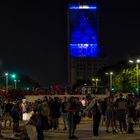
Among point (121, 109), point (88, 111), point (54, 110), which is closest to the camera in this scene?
point (121, 109)

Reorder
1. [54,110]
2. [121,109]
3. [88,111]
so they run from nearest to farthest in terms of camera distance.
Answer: [121,109] → [88,111] → [54,110]

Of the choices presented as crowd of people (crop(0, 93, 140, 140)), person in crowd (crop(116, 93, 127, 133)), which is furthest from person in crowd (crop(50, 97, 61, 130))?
person in crowd (crop(116, 93, 127, 133))

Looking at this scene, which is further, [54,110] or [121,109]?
[54,110]

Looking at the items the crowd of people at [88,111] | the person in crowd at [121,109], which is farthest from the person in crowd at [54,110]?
the person in crowd at [121,109]

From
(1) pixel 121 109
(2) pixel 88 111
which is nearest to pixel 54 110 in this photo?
(2) pixel 88 111

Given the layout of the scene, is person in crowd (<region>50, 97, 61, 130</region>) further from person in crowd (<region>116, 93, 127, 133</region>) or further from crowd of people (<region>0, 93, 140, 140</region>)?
person in crowd (<region>116, 93, 127, 133</region>)

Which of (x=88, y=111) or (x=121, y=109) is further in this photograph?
(x=88, y=111)

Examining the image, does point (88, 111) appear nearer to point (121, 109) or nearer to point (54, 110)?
point (121, 109)

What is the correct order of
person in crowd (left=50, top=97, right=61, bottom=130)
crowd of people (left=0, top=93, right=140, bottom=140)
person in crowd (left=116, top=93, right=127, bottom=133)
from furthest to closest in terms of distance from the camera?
person in crowd (left=50, top=97, right=61, bottom=130)
person in crowd (left=116, top=93, right=127, bottom=133)
crowd of people (left=0, top=93, right=140, bottom=140)

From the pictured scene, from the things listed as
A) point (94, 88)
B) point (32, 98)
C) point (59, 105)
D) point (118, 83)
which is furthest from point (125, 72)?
point (59, 105)

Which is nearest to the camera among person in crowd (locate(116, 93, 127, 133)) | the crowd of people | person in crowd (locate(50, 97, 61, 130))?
the crowd of people

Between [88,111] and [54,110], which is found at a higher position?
[54,110]

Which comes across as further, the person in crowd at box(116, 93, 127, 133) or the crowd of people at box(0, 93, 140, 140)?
the person in crowd at box(116, 93, 127, 133)

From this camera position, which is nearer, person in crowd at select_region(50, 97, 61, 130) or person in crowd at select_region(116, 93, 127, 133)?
person in crowd at select_region(116, 93, 127, 133)
